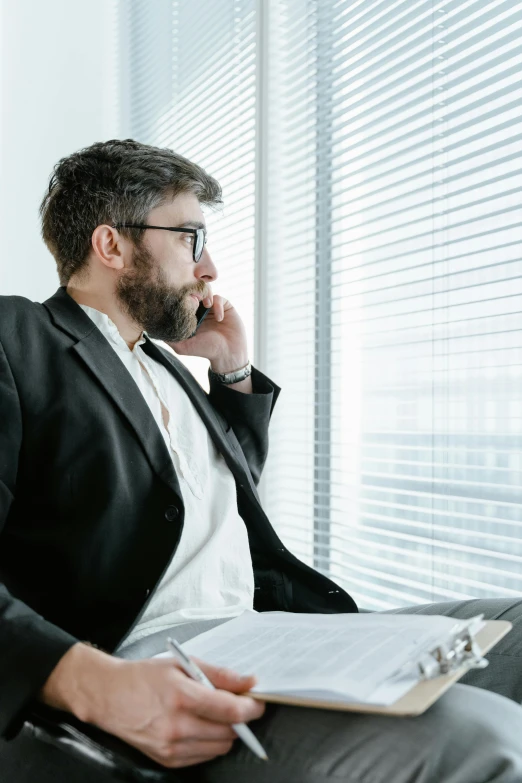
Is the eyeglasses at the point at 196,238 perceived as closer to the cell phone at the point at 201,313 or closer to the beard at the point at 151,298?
the beard at the point at 151,298

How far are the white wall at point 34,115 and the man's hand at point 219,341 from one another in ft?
4.66

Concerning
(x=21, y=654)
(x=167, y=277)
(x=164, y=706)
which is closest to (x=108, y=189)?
(x=167, y=277)

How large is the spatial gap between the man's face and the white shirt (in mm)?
70

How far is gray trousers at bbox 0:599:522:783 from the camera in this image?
79cm

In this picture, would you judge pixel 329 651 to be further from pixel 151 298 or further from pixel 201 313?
pixel 201 313

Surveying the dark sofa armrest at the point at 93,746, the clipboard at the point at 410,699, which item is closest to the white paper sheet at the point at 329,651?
the clipboard at the point at 410,699

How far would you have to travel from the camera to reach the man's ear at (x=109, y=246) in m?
1.61

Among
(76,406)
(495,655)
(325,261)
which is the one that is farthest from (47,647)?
(325,261)

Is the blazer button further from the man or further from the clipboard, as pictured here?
the clipboard

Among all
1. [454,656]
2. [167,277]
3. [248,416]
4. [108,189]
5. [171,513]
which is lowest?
[454,656]

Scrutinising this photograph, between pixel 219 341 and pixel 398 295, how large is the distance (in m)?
0.47

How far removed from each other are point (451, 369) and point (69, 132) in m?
2.12

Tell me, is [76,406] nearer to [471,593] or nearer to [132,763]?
[132,763]

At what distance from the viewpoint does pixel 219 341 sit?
72.8 inches
